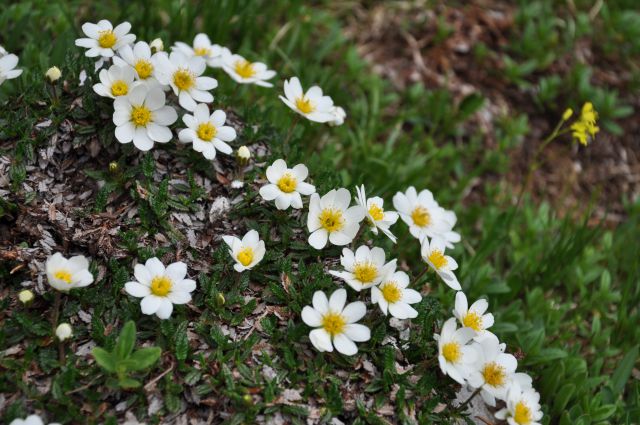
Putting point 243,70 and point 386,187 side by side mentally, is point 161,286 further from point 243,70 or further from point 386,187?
point 386,187

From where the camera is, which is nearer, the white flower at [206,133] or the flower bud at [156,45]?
the white flower at [206,133]

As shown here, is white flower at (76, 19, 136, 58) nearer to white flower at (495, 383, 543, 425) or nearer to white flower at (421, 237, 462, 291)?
white flower at (421, 237, 462, 291)

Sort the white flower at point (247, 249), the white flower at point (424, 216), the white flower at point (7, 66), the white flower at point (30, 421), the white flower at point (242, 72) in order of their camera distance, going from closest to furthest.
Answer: the white flower at point (30, 421), the white flower at point (247, 249), the white flower at point (7, 66), the white flower at point (424, 216), the white flower at point (242, 72)

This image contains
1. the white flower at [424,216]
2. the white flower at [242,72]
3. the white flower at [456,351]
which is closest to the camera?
the white flower at [456,351]

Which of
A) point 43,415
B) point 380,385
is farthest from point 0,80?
point 380,385

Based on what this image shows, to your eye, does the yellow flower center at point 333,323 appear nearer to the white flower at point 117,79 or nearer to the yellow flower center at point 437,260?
the yellow flower center at point 437,260

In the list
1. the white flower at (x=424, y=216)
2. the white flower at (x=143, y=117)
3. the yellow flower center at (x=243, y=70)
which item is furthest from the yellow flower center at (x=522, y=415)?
the yellow flower center at (x=243, y=70)

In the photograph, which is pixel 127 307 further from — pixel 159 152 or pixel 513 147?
pixel 513 147
